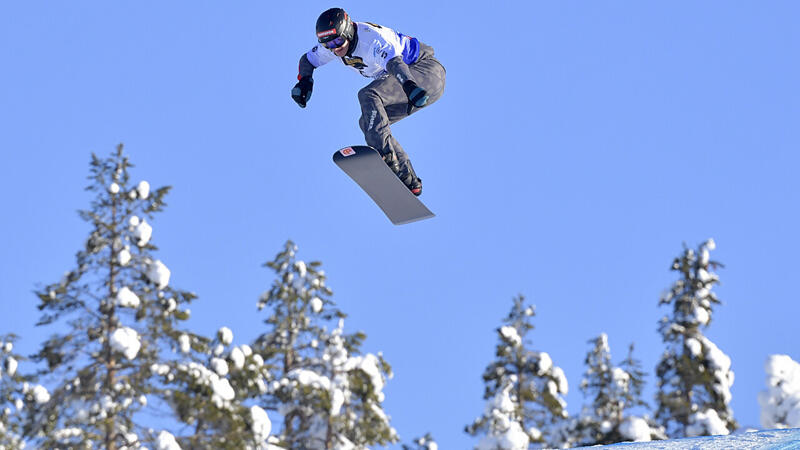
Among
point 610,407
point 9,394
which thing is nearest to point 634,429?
point 610,407

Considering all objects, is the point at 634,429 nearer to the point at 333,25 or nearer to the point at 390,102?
the point at 390,102

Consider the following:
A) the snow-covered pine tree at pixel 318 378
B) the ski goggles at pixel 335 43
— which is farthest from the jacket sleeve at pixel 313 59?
the snow-covered pine tree at pixel 318 378

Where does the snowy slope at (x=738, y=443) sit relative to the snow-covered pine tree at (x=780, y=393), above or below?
below

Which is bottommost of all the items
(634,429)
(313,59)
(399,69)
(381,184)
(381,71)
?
(381,184)

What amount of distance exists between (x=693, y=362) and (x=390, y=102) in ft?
56.7

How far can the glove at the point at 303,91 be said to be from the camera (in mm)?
10086

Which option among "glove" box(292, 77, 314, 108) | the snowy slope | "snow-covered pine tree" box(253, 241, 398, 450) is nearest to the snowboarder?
"glove" box(292, 77, 314, 108)

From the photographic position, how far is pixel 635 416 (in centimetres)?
2444

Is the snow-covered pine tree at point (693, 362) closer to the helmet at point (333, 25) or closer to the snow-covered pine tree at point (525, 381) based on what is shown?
the snow-covered pine tree at point (525, 381)

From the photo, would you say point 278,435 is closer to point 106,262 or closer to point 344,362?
point 344,362

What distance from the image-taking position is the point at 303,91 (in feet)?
33.1

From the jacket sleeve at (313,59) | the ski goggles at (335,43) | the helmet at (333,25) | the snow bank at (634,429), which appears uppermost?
the snow bank at (634,429)

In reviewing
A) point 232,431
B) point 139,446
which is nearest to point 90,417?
point 139,446

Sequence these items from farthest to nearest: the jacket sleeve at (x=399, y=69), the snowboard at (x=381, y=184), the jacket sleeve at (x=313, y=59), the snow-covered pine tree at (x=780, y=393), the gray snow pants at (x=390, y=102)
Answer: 1. the snow-covered pine tree at (x=780, y=393)
2. the jacket sleeve at (x=313, y=59)
3. the snowboard at (x=381, y=184)
4. the gray snow pants at (x=390, y=102)
5. the jacket sleeve at (x=399, y=69)
